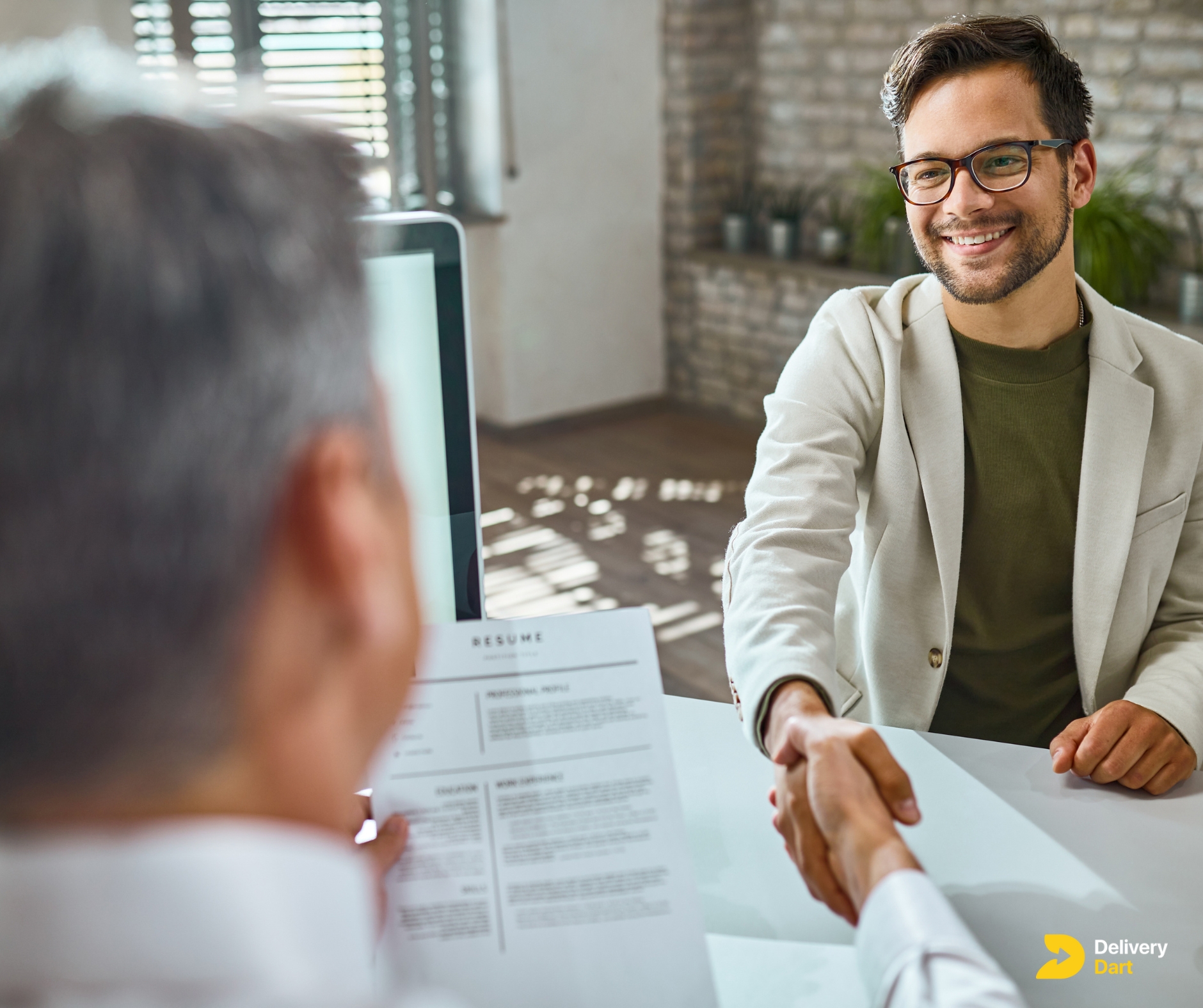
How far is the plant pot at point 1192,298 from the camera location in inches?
130

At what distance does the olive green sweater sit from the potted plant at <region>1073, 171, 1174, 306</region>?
7.24ft

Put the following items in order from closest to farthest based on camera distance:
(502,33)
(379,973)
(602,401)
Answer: (379,973) < (502,33) < (602,401)

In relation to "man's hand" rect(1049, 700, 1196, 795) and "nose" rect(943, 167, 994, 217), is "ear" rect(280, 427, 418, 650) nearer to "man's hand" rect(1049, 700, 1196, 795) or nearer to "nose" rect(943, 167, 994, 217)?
"man's hand" rect(1049, 700, 1196, 795)

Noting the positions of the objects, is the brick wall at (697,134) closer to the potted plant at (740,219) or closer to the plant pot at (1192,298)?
the potted plant at (740,219)

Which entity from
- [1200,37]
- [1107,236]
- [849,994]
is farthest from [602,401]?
[849,994]

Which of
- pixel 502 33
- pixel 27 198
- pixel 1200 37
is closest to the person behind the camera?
pixel 27 198

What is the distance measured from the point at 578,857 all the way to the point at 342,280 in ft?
1.31

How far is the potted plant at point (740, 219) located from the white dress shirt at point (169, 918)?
445 cm

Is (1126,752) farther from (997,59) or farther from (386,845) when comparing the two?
(997,59)

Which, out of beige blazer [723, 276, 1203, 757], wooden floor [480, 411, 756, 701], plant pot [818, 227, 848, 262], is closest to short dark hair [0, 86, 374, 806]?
beige blazer [723, 276, 1203, 757]

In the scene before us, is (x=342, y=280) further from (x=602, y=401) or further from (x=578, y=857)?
→ (x=602, y=401)

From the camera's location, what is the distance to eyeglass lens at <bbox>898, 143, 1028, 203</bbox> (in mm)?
1268

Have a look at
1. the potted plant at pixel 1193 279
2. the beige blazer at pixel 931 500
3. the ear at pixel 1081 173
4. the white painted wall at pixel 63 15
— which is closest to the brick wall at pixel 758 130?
the potted plant at pixel 1193 279

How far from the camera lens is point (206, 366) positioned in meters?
0.33
